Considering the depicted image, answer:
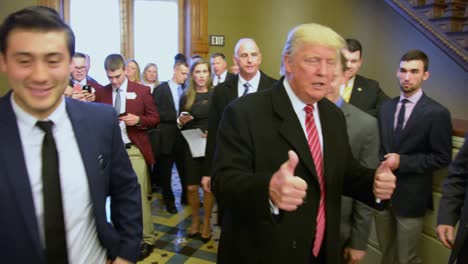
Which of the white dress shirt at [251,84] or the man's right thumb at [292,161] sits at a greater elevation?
the white dress shirt at [251,84]

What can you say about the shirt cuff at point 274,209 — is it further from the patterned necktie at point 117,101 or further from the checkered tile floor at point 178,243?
the patterned necktie at point 117,101

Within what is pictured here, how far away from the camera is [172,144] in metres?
4.54

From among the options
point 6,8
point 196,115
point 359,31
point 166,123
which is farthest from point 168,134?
point 359,31

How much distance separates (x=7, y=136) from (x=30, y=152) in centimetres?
8

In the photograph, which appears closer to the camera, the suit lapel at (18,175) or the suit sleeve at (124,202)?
the suit lapel at (18,175)

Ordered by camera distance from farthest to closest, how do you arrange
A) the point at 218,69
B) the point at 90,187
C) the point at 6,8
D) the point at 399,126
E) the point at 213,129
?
the point at 6,8 → the point at 218,69 → the point at 213,129 → the point at 399,126 → the point at 90,187

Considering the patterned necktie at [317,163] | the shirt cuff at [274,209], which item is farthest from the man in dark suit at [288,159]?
the shirt cuff at [274,209]

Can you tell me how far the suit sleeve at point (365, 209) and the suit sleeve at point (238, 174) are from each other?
2.58ft

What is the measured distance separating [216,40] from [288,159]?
6.26 metres

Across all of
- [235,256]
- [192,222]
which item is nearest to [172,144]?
[192,222]

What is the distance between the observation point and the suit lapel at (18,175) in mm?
1199

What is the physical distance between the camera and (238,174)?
4.57 feet

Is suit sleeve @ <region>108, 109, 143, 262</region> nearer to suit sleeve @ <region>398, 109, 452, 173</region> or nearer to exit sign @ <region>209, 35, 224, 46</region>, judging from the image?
suit sleeve @ <region>398, 109, 452, 173</region>

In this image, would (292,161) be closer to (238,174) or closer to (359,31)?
(238,174)
